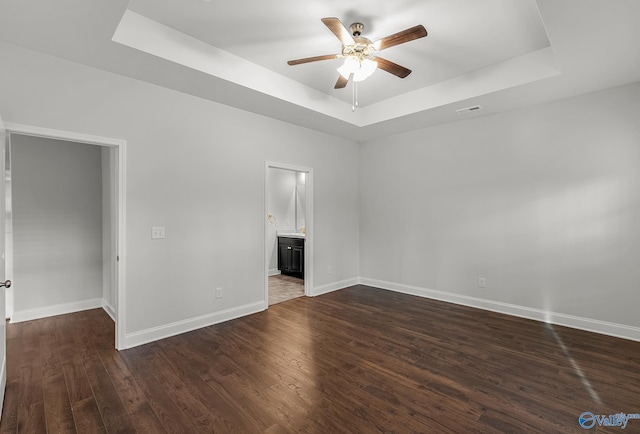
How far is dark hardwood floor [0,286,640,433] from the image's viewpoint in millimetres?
2014

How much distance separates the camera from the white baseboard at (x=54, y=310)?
3.84 metres

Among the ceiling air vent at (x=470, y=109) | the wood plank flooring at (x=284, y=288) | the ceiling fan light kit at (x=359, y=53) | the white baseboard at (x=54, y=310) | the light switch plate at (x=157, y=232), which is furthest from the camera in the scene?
the wood plank flooring at (x=284, y=288)

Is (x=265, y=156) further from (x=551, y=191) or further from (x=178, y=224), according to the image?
(x=551, y=191)

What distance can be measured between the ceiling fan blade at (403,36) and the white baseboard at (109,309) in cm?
421

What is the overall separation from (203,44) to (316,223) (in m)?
2.97

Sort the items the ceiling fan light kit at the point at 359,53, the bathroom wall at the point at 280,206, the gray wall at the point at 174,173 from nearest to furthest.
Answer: the ceiling fan light kit at the point at 359,53 < the gray wall at the point at 174,173 < the bathroom wall at the point at 280,206

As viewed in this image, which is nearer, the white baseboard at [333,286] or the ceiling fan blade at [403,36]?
the ceiling fan blade at [403,36]

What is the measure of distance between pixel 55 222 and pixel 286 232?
157 inches

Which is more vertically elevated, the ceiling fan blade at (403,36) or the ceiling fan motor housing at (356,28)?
the ceiling fan motor housing at (356,28)

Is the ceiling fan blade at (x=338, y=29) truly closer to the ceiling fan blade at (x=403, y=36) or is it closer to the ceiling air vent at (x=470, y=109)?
the ceiling fan blade at (x=403, y=36)

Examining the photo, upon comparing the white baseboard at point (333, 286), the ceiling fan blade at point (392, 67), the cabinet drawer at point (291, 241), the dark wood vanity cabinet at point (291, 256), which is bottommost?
the white baseboard at point (333, 286)

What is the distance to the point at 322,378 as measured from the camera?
252 centimetres

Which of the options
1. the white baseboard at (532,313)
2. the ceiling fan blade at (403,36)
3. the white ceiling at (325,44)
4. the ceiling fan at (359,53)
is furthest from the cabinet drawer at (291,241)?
the ceiling fan blade at (403,36)

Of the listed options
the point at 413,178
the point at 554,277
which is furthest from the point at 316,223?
the point at 554,277
